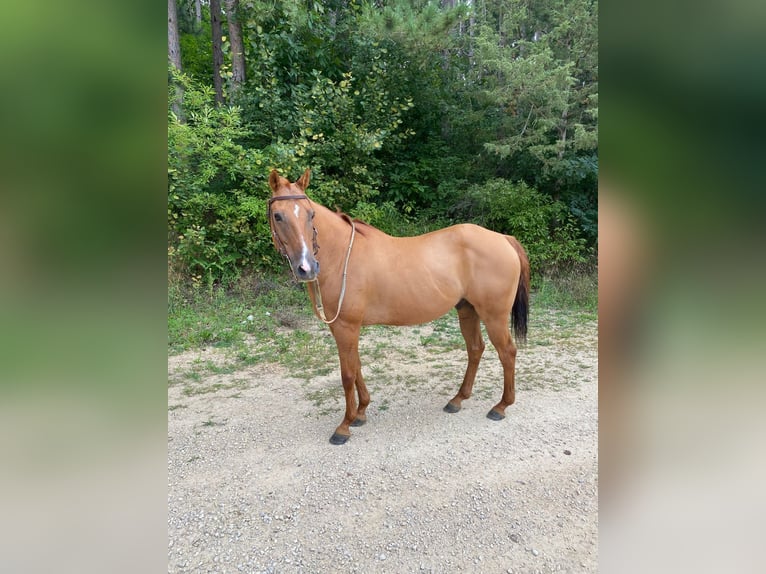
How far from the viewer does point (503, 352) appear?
125 inches

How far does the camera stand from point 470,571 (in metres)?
1.82

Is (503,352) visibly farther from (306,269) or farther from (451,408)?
(306,269)

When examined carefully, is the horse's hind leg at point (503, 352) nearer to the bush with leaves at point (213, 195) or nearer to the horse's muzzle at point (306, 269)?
the horse's muzzle at point (306, 269)

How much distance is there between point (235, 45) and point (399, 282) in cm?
754

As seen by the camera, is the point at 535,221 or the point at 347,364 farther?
the point at 535,221

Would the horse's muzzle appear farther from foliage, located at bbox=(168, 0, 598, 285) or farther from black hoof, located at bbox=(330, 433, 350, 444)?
foliage, located at bbox=(168, 0, 598, 285)

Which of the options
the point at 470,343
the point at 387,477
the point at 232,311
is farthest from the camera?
the point at 232,311

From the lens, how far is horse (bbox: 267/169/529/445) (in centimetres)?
284

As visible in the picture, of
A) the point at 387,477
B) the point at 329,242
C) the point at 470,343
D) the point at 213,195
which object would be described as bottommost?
the point at 387,477
